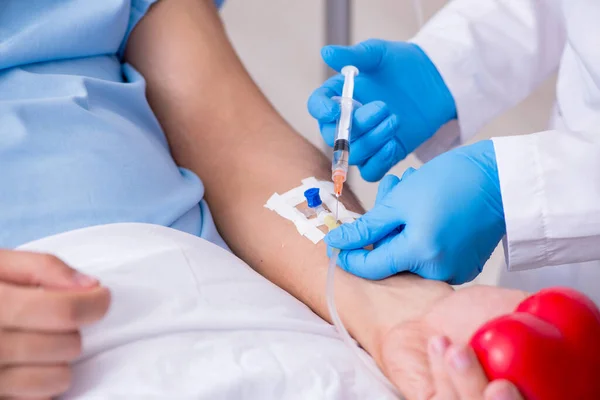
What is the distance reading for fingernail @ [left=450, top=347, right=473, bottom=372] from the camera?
0.56 metres

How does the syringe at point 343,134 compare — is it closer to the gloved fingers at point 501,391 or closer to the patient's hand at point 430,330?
the patient's hand at point 430,330

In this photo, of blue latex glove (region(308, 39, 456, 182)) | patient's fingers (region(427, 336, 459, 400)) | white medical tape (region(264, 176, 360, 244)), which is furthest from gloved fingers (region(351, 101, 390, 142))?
patient's fingers (region(427, 336, 459, 400))

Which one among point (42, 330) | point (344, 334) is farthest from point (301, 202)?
point (42, 330)

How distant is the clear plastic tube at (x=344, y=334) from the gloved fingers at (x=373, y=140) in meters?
0.26

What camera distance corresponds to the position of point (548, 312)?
1.92 ft

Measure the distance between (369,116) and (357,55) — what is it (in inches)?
6.6

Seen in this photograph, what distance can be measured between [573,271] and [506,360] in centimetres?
64

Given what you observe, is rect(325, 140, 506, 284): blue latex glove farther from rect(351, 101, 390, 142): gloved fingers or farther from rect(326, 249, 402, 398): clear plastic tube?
rect(351, 101, 390, 142): gloved fingers

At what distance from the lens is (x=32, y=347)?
56 centimetres

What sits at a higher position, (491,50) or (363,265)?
(491,50)

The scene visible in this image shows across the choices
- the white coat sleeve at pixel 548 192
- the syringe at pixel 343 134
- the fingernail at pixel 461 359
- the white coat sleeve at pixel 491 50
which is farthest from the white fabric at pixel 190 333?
the white coat sleeve at pixel 491 50

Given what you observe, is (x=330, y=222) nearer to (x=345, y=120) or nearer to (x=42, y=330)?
(x=345, y=120)

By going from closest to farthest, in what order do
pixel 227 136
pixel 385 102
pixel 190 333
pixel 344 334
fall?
pixel 190 333 < pixel 344 334 < pixel 227 136 < pixel 385 102

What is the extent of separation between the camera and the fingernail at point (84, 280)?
0.58m
